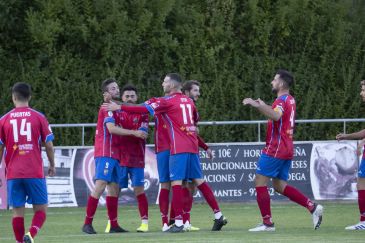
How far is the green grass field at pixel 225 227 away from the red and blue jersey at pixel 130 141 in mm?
1118

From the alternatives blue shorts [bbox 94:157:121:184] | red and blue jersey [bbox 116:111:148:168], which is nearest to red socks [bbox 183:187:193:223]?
red and blue jersey [bbox 116:111:148:168]

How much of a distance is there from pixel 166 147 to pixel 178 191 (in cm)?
92

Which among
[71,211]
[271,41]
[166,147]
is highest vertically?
[271,41]

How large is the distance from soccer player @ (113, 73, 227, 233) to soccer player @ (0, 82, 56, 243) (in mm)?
2354

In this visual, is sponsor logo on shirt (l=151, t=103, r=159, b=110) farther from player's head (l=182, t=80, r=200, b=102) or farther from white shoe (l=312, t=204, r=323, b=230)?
white shoe (l=312, t=204, r=323, b=230)

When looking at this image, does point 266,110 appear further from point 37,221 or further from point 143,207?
point 37,221

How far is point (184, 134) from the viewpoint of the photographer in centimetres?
1543

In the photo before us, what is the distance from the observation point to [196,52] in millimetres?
27516

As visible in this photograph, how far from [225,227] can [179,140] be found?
199 centimetres

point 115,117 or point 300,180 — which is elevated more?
point 115,117

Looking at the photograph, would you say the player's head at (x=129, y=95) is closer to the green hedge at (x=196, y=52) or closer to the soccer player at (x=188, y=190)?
the soccer player at (x=188, y=190)

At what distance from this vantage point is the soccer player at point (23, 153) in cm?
1310

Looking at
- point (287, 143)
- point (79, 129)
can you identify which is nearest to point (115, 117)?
point (287, 143)

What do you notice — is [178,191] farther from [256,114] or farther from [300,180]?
[256,114]
